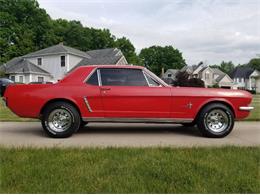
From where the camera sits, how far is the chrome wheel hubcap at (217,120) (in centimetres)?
668

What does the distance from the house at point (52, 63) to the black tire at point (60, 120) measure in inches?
1300

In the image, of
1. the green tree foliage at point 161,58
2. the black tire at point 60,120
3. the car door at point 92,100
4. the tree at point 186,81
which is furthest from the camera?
the green tree foliage at point 161,58

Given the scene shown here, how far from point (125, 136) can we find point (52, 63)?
3687 centimetres

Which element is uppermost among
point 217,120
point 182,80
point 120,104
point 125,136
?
point 182,80

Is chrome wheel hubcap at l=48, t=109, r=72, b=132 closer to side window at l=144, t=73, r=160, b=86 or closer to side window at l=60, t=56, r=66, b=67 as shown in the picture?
side window at l=144, t=73, r=160, b=86

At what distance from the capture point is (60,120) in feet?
21.5

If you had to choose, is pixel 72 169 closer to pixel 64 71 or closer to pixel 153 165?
pixel 153 165

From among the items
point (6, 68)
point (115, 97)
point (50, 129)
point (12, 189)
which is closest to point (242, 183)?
point (12, 189)

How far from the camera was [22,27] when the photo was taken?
187 feet

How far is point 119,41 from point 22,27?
22.0 meters

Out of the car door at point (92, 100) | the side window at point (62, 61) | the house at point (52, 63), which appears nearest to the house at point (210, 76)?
the house at point (52, 63)

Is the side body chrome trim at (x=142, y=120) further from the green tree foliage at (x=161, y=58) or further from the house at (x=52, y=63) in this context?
the green tree foliage at (x=161, y=58)

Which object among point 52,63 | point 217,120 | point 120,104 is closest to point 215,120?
point 217,120

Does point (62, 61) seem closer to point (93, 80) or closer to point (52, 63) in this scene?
point (52, 63)
